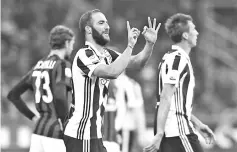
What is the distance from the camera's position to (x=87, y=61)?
665 cm

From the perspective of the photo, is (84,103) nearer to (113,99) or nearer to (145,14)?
(113,99)

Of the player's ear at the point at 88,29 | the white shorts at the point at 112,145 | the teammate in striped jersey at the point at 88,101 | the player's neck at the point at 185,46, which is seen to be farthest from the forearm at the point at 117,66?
the white shorts at the point at 112,145

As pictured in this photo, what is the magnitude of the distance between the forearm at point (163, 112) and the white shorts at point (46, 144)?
1.46 meters

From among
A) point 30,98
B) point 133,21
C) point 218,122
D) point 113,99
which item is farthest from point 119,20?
point 113,99

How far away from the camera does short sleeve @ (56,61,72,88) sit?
8188 mm

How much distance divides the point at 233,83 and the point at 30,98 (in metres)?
5.69

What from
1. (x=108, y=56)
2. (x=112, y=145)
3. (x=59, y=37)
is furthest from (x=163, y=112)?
(x=112, y=145)

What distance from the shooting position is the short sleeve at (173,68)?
7223 mm

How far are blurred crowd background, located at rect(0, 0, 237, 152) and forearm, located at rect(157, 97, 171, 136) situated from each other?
30.9 ft

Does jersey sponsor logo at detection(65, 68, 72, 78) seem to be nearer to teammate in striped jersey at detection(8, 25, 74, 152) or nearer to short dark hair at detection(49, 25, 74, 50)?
teammate in striped jersey at detection(8, 25, 74, 152)

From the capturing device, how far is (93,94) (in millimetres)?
6711

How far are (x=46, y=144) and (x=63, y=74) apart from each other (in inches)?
33.7

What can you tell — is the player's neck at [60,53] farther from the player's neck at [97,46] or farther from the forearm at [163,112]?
the forearm at [163,112]

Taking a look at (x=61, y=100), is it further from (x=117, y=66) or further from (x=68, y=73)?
(x=117, y=66)
